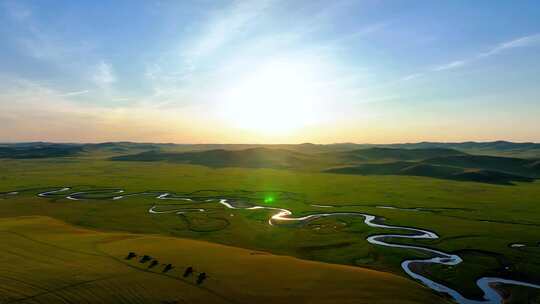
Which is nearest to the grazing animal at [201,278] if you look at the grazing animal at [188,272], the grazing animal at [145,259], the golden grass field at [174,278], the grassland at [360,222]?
the golden grass field at [174,278]

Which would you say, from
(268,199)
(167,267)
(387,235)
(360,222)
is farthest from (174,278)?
(268,199)

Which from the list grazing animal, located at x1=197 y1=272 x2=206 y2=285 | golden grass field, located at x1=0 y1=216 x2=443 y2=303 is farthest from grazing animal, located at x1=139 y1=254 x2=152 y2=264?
grazing animal, located at x1=197 y1=272 x2=206 y2=285

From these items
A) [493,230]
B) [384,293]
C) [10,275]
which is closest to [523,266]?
[493,230]

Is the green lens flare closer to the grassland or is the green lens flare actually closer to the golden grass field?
the grassland

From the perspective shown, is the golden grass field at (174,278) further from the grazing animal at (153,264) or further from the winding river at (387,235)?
the winding river at (387,235)

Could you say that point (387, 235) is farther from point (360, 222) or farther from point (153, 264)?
point (153, 264)

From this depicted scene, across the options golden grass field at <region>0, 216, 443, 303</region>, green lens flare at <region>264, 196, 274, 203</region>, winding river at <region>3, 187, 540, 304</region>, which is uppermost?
golden grass field at <region>0, 216, 443, 303</region>
